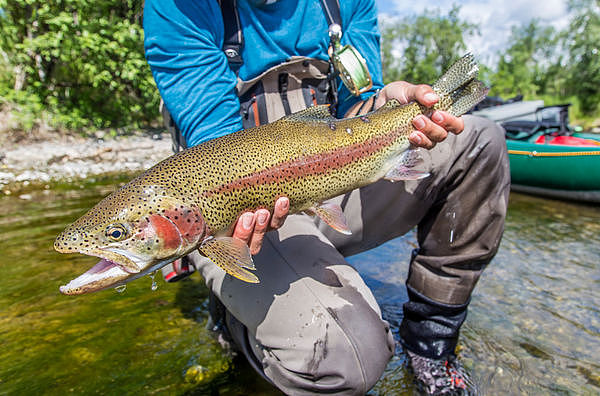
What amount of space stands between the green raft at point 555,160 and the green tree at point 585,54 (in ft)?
78.7

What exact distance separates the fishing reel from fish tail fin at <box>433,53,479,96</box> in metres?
0.52

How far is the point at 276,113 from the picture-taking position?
8.70 feet

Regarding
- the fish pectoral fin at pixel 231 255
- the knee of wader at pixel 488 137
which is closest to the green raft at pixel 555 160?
the knee of wader at pixel 488 137

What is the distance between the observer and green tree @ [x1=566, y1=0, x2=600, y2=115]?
1112 inches

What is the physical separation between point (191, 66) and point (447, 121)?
1494mm

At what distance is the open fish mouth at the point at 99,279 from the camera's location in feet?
4.97

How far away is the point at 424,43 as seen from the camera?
46344 mm

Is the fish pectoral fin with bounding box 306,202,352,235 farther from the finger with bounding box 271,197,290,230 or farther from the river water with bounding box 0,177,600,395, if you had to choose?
the river water with bounding box 0,177,600,395

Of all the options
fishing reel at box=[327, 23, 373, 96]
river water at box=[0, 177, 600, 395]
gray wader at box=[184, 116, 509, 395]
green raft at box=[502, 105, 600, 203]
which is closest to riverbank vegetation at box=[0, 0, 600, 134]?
river water at box=[0, 177, 600, 395]

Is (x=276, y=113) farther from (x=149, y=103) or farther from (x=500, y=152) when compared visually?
(x=149, y=103)

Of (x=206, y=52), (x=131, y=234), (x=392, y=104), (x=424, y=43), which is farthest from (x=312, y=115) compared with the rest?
(x=424, y=43)

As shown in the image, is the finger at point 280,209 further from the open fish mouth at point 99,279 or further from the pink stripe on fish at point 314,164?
the open fish mouth at point 99,279

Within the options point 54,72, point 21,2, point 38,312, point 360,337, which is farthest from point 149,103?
point 360,337

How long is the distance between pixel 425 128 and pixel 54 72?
1400 cm
